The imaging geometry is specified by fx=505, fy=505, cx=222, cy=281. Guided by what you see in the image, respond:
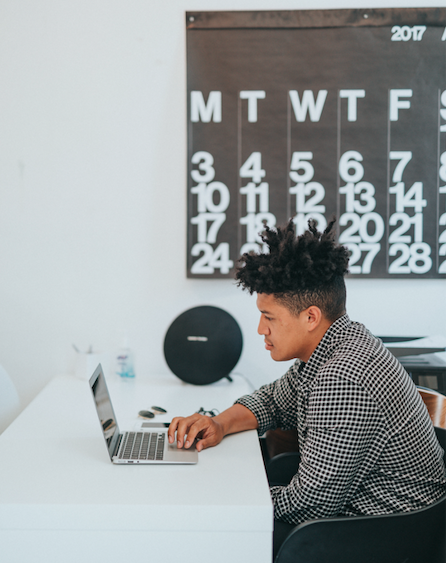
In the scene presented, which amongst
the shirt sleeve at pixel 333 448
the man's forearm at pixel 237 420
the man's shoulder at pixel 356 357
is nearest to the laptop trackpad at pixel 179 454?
the man's forearm at pixel 237 420

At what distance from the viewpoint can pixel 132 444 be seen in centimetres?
120

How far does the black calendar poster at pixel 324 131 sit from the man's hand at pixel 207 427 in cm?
85

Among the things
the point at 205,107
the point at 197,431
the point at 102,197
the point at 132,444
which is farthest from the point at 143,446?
the point at 205,107

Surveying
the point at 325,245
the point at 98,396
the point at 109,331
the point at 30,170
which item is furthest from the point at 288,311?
the point at 30,170

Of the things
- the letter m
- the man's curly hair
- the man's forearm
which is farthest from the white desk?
the letter m

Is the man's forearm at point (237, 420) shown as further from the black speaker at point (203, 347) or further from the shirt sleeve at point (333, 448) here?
the black speaker at point (203, 347)

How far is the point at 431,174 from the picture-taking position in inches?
79.5

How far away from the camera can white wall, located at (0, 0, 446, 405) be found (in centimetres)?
203

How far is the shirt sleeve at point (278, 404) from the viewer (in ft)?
4.54

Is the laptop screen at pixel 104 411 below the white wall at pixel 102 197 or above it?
below

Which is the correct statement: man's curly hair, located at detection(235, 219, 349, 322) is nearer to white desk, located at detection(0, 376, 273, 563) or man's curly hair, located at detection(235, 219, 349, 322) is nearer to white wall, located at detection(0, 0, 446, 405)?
white desk, located at detection(0, 376, 273, 563)

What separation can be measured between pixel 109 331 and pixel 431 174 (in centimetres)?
Result: 146

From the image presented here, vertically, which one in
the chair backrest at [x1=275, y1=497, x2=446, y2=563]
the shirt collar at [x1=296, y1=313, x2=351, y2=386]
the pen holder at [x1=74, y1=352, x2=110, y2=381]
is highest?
the shirt collar at [x1=296, y1=313, x2=351, y2=386]

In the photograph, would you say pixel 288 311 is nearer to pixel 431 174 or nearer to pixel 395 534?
pixel 395 534
